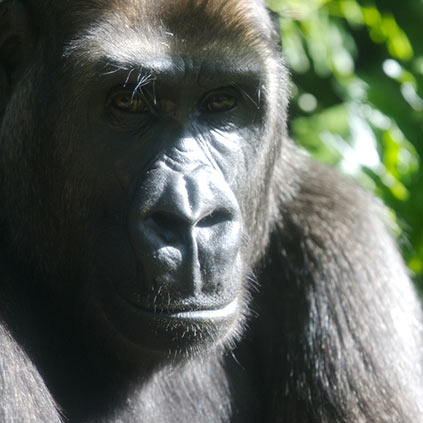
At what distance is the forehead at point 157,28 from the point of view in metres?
3.97

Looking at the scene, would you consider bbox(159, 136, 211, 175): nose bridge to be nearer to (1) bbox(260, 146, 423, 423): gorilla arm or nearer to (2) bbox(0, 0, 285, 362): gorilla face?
(2) bbox(0, 0, 285, 362): gorilla face

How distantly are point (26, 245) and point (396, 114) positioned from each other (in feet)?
11.8

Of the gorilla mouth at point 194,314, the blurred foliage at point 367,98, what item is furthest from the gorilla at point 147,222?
the blurred foliage at point 367,98

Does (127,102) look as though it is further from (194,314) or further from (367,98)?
(367,98)

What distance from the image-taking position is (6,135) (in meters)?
4.25

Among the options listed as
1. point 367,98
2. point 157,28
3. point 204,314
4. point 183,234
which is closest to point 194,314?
point 204,314

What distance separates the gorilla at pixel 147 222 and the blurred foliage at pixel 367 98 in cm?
185

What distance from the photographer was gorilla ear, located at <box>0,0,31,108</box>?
424cm

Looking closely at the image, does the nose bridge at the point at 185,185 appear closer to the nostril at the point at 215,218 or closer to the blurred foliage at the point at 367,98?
the nostril at the point at 215,218

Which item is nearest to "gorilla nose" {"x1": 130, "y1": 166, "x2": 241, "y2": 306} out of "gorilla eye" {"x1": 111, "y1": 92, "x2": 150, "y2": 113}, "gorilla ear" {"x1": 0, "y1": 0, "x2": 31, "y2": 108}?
"gorilla eye" {"x1": 111, "y1": 92, "x2": 150, "y2": 113}

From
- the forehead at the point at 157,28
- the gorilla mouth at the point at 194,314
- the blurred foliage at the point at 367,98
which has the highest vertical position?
the forehead at the point at 157,28

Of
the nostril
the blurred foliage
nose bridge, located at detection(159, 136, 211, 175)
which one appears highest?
nose bridge, located at detection(159, 136, 211, 175)

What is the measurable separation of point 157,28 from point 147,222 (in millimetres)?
867

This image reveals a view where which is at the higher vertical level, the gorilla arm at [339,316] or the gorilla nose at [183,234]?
the gorilla nose at [183,234]
